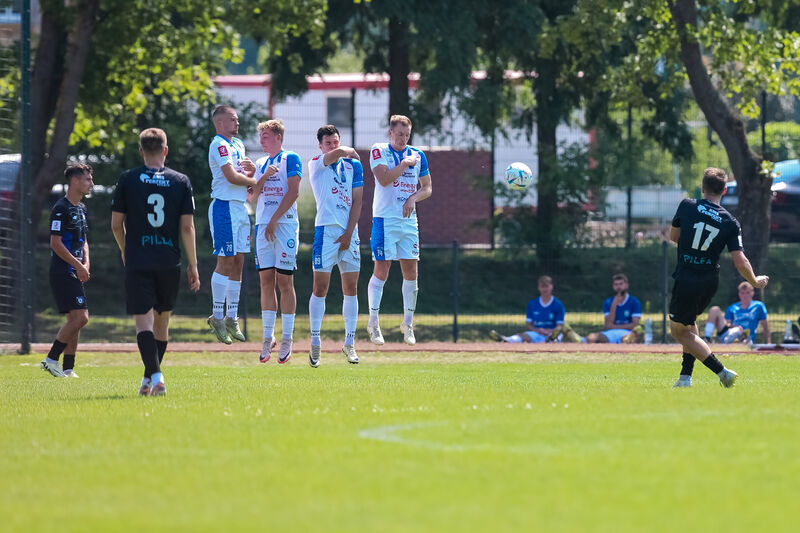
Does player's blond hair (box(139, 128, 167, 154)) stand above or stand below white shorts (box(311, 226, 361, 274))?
above

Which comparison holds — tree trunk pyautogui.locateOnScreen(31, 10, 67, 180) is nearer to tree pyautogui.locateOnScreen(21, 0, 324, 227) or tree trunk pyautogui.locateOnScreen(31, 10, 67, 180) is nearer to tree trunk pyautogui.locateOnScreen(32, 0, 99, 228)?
tree pyautogui.locateOnScreen(21, 0, 324, 227)

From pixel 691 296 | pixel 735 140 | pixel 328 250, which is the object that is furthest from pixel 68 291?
pixel 735 140

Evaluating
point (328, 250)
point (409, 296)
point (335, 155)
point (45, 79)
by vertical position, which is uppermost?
point (45, 79)

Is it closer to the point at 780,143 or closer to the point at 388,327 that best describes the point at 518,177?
the point at 388,327

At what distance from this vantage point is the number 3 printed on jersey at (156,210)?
35.9 feet

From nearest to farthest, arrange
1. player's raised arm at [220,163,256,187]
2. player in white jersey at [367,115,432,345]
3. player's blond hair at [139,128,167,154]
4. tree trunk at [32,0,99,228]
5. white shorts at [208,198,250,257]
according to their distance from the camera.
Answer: player's blond hair at [139,128,167,154] → player's raised arm at [220,163,256,187] → white shorts at [208,198,250,257] → player in white jersey at [367,115,432,345] → tree trunk at [32,0,99,228]

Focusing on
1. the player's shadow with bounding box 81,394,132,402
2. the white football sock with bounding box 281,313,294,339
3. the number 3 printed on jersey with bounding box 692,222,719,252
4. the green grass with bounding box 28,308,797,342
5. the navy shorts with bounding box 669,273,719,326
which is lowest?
the green grass with bounding box 28,308,797,342

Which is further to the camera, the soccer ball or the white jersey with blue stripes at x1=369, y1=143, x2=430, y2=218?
the soccer ball

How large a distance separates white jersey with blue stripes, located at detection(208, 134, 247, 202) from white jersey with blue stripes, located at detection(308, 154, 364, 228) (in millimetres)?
817

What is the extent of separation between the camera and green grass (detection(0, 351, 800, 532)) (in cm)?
578

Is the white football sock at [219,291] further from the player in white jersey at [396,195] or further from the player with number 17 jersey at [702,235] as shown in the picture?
the player with number 17 jersey at [702,235]

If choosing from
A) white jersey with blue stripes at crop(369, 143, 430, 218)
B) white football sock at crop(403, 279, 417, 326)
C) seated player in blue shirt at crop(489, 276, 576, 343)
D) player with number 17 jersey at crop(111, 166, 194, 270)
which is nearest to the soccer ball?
white jersey with blue stripes at crop(369, 143, 430, 218)

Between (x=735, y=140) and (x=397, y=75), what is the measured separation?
9.11 metres

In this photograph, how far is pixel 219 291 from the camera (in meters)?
14.0
